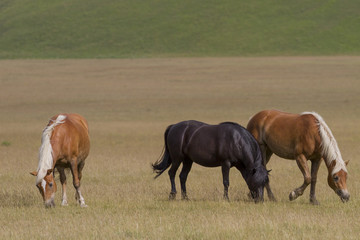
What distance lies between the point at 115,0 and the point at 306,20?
40.7m

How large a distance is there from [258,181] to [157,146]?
1309 cm

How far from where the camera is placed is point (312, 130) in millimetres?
11570

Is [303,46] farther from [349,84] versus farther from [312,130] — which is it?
[312,130]

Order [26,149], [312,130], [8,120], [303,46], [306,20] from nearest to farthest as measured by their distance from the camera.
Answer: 1. [312,130]
2. [26,149]
3. [8,120]
4. [303,46]
5. [306,20]

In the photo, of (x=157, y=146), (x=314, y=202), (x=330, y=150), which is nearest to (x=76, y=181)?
(x=314, y=202)

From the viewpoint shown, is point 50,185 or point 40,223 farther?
point 50,185

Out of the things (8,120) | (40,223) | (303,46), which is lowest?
(303,46)

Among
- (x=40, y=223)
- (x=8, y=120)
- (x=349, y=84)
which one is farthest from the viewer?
(x=349, y=84)

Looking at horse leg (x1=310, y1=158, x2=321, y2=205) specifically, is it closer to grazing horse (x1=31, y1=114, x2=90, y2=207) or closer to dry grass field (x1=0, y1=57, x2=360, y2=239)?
dry grass field (x1=0, y1=57, x2=360, y2=239)

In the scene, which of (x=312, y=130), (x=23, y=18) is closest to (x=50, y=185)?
(x=312, y=130)

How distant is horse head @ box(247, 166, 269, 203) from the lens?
11117 millimetres

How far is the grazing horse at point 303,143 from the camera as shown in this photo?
36.1ft

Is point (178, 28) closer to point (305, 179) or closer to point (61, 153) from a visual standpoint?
point (305, 179)

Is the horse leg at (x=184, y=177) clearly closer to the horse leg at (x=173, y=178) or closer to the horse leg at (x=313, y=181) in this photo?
the horse leg at (x=173, y=178)
